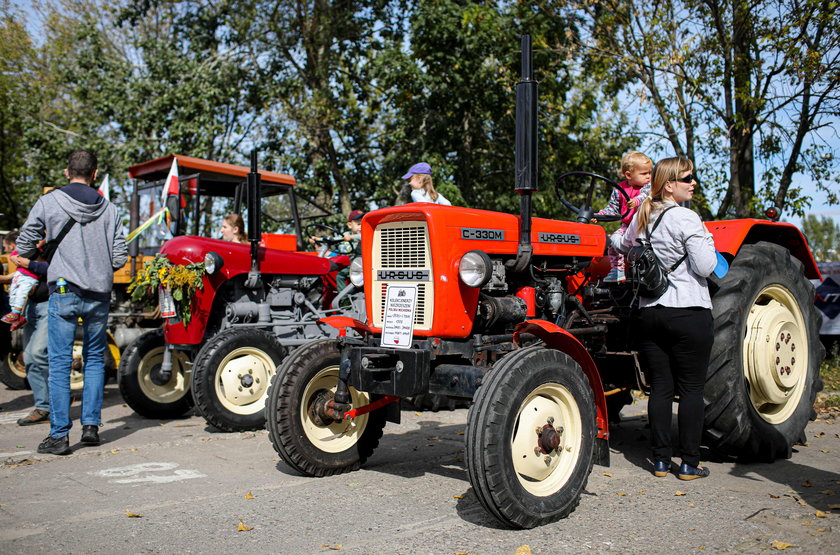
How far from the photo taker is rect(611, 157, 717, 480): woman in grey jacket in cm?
422

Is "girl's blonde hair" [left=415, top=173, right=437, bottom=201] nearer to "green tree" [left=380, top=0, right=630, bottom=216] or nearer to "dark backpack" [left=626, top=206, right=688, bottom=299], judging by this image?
"dark backpack" [left=626, top=206, right=688, bottom=299]

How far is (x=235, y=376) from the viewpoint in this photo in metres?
6.14

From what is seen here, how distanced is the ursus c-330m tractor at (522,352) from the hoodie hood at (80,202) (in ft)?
6.90

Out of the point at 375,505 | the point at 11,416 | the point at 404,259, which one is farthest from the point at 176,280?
the point at 375,505

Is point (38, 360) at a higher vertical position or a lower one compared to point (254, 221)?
lower

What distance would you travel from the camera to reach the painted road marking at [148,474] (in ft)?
14.7

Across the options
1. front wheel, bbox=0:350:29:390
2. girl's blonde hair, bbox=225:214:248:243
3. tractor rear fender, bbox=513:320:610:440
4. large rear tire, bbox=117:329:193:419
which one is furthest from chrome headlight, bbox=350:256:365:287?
front wheel, bbox=0:350:29:390

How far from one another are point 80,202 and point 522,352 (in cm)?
350

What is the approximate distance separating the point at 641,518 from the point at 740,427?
3.99 feet

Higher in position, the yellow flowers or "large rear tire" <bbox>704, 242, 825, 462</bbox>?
the yellow flowers

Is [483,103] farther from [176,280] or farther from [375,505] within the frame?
[375,505]

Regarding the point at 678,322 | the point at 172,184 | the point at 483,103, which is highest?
the point at 483,103

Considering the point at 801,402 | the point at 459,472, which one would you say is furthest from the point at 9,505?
the point at 801,402

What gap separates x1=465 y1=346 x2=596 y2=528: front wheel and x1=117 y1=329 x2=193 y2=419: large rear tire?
14.0 ft
